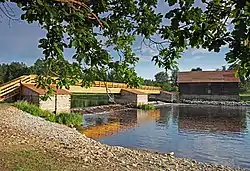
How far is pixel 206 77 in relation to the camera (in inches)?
2061

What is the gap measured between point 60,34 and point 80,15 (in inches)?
14.1

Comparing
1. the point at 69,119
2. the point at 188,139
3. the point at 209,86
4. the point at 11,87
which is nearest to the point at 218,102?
the point at 209,86

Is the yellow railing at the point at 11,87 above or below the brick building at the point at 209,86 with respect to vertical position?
below

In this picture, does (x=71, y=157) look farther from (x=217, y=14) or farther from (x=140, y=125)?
(x=140, y=125)

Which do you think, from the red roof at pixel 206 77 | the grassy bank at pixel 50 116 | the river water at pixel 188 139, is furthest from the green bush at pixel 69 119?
the red roof at pixel 206 77

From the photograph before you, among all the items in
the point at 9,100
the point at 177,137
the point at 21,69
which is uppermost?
the point at 21,69

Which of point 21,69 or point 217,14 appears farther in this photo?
point 21,69

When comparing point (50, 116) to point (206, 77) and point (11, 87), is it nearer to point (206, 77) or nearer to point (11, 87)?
point (11, 87)

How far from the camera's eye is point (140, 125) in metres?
20.9

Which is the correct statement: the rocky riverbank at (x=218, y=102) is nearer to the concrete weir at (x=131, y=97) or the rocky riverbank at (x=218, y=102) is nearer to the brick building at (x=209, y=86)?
the brick building at (x=209, y=86)

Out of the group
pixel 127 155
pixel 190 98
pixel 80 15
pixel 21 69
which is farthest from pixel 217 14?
pixel 190 98

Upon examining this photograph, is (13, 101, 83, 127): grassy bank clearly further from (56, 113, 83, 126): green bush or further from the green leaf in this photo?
the green leaf

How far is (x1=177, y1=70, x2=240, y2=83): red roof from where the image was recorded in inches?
1971

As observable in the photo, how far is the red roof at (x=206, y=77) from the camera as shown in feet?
164
